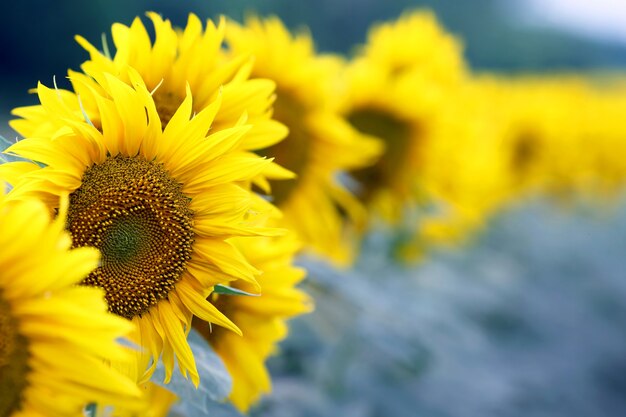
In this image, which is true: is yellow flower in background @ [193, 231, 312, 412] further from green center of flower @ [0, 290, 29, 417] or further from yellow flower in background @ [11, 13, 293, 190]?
green center of flower @ [0, 290, 29, 417]

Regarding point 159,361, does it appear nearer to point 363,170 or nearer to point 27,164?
point 27,164

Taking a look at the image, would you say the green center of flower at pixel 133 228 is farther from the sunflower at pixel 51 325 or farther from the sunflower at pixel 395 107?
the sunflower at pixel 395 107

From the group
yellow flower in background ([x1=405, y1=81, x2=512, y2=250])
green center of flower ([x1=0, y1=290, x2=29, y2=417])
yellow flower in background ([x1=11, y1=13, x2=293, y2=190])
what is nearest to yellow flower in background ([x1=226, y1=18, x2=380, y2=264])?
yellow flower in background ([x1=11, y1=13, x2=293, y2=190])

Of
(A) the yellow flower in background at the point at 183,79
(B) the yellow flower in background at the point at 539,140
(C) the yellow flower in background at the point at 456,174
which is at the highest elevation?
(B) the yellow flower in background at the point at 539,140

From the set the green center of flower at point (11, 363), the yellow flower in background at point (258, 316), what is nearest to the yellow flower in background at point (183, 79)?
the yellow flower in background at point (258, 316)

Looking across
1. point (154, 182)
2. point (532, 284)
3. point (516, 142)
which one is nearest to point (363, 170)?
point (154, 182)

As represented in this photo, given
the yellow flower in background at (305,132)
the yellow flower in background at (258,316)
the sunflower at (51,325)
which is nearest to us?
the sunflower at (51,325)
